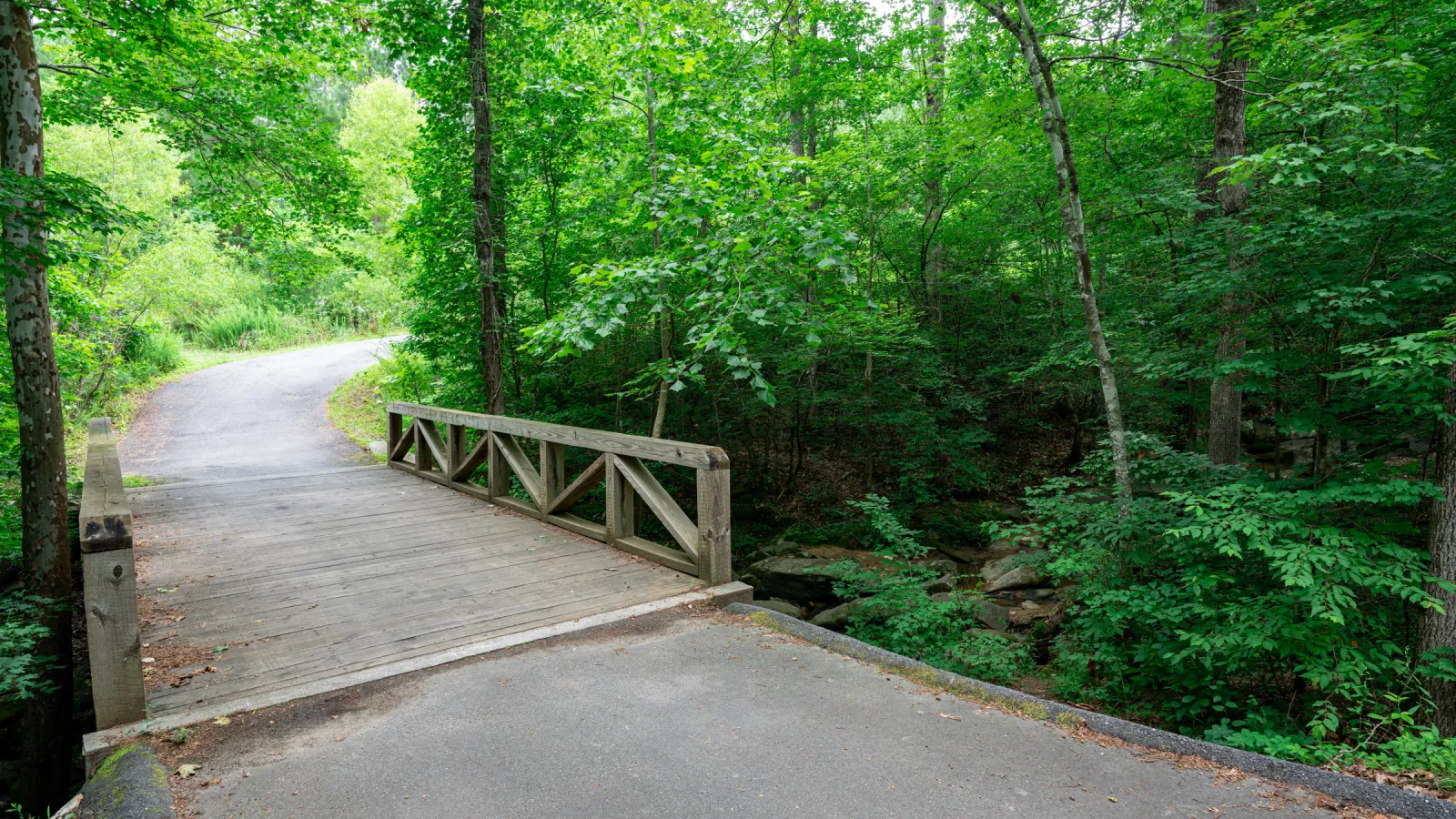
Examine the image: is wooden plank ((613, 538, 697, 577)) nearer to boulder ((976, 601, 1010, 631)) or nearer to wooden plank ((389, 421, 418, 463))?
boulder ((976, 601, 1010, 631))

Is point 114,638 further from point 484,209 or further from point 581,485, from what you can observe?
point 484,209

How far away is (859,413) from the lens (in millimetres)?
10875

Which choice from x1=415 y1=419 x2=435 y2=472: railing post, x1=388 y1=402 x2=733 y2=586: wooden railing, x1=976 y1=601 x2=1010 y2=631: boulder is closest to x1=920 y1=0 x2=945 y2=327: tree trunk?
x1=976 y1=601 x2=1010 y2=631: boulder

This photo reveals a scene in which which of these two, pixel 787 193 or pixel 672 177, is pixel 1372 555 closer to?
pixel 787 193

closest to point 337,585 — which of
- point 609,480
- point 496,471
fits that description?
point 609,480

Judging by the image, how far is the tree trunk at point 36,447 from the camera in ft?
16.0

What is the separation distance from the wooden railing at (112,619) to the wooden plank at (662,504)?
2.75 m

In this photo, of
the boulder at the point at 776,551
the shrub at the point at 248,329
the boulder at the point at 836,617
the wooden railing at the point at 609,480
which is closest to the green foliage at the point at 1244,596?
the boulder at the point at 836,617

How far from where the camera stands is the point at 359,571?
5.00 meters

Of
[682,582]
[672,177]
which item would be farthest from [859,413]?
[682,582]

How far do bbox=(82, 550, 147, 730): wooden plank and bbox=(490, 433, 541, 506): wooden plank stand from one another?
355 cm

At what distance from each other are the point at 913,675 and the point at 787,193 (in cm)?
392

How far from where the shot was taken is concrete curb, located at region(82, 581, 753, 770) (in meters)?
2.80

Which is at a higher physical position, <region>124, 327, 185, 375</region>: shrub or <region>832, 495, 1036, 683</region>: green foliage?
<region>124, 327, 185, 375</region>: shrub
